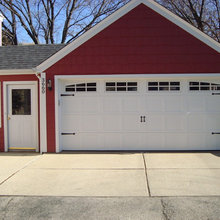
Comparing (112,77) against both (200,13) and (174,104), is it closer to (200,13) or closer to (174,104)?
(174,104)

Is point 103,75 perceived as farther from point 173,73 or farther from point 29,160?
point 29,160

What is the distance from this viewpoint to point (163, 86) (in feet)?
26.5

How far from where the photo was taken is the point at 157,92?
8.09m

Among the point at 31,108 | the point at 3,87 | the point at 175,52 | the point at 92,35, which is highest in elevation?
the point at 92,35

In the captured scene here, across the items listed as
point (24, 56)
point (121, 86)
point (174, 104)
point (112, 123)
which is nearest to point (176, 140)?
point (174, 104)

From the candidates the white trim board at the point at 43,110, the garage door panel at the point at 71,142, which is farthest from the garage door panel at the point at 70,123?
the white trim board at the point at 43,110

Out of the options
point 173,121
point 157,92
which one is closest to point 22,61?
point 157,92

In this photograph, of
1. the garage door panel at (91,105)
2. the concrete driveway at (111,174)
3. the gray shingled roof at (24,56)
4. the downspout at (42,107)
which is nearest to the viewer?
the concrete driveway at (111,174)

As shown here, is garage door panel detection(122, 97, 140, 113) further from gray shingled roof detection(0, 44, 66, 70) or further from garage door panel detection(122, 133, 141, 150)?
gray shingled roof detection(0, 44, 66, 70)

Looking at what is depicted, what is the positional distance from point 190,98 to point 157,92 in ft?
3.61

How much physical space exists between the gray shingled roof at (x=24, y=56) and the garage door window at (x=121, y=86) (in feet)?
9.01

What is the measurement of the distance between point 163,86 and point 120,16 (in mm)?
2655

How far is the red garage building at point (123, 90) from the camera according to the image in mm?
7742

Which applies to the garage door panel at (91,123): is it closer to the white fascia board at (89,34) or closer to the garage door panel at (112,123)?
the garage door panel at (112,123)
